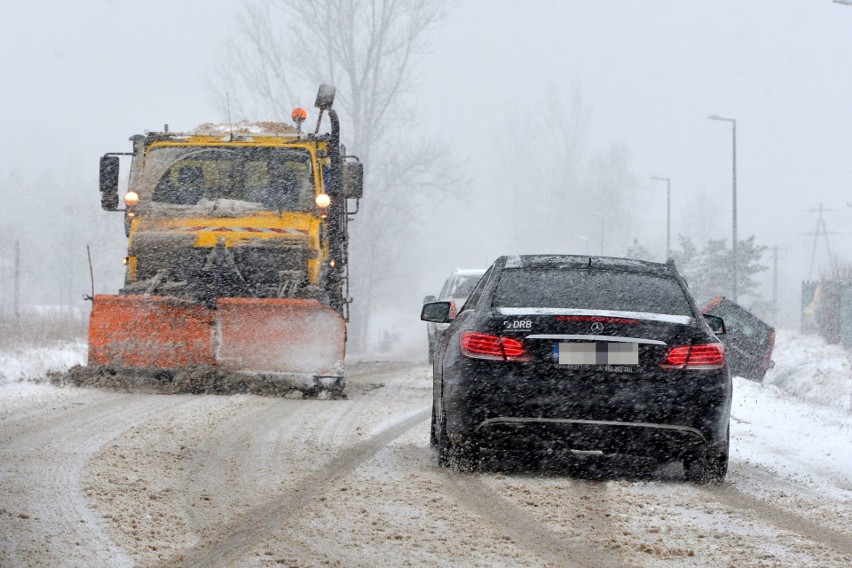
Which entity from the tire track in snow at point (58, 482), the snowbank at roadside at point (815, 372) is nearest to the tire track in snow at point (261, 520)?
the tire track in snow at point (58, 482)

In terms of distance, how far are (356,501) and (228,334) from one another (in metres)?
6.09

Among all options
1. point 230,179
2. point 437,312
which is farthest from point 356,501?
point 230,179

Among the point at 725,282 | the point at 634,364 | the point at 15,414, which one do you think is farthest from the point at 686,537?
the point at 725,282

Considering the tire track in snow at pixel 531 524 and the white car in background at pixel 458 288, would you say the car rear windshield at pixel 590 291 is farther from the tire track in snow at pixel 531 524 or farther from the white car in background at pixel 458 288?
the white car in background at pixel 458 288

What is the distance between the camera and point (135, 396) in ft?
38.5

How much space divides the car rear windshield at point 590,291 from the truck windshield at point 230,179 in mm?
5928

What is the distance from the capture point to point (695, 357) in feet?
23.0

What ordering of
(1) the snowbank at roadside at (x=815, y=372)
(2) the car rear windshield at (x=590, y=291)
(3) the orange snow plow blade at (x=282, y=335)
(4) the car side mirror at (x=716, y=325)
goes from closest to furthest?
(2) the car rear windshield at (x=590, y=291) → (4) the car side mirror at (x=716, y=325) → (3) the orange snow plow blade at (x=282, y=335) → (1) the snowbank at roadside at (x=815, y=372)

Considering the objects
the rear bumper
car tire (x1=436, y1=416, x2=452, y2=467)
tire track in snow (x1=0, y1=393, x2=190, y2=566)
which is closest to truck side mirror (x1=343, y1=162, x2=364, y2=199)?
tire track in snow (x1=0, y1=393, x2=190, y2=566)

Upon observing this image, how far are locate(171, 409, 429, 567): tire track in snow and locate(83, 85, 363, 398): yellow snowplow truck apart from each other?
A: 12.7 ft

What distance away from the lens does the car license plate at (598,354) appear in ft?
22.8

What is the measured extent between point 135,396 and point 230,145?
10.5ft

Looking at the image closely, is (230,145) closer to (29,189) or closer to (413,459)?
(413,459)

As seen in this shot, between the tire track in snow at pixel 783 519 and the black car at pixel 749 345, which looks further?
the black car at pixel 749 345
